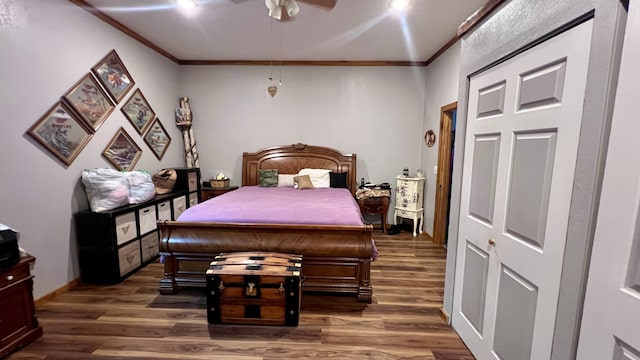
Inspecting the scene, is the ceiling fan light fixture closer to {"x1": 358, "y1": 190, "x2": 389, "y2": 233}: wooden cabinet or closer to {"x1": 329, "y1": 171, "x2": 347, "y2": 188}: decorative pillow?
{"x1": 329, "y1": 171, "x2": 347, "y2": 188}: decorative pillow

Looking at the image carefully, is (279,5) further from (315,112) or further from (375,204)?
(375,204)

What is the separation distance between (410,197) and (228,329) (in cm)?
323

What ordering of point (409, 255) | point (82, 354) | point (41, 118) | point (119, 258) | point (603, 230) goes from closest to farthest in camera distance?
point (603, 230), point (82, 354), point (41, 118), point (119, 258), point (409, 255)

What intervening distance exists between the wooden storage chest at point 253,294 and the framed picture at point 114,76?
2.51 metres

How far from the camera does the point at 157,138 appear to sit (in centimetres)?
404

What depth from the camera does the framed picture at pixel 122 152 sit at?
10.3 ft

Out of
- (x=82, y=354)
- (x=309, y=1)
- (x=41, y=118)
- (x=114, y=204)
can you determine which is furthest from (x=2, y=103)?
(x=309, y=1)

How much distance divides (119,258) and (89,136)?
4.28 ft

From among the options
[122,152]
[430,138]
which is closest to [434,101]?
[430,138]

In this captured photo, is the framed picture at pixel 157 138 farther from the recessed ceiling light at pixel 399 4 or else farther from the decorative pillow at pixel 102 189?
the recessed ceiling light at pixel 399 4

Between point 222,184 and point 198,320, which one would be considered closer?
point 198,320

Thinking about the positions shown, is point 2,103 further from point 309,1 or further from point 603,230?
point 603,230

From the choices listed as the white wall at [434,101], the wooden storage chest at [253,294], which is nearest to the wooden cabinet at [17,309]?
the wooden storage chest at [253,294]

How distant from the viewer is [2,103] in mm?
2113
